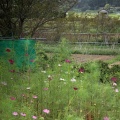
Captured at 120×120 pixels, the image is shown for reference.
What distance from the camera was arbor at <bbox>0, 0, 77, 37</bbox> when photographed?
11.8 m

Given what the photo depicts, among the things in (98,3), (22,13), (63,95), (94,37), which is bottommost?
(94,37)

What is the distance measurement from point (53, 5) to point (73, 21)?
350 inches

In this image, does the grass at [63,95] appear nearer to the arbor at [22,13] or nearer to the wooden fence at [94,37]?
the arbor at [22,13]

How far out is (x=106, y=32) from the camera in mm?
21812

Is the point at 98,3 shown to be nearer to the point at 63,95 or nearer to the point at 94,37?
the point at 94,37

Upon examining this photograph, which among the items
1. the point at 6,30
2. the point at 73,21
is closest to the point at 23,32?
the point at 6,30

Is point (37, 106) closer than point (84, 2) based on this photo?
Yes

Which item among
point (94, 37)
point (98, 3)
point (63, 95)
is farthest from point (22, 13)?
point (98, 3)

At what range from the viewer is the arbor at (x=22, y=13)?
11.8 metres

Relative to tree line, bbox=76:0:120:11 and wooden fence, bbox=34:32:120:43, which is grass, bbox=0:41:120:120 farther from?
tree line, bbox=76:0:120:11

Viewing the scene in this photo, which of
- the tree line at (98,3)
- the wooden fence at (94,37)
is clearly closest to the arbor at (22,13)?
the wooden fence at (94,37)

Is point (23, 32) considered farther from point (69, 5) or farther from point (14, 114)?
point (14, 114)

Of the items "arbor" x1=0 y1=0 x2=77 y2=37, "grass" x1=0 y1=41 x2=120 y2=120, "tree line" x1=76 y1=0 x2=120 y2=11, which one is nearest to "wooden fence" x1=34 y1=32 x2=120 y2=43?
"arbor" x1=0 y1=0 x2=77 y2=37

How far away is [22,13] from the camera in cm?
1202
